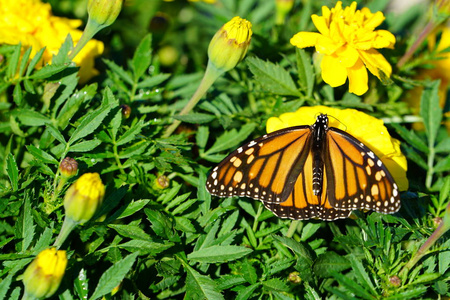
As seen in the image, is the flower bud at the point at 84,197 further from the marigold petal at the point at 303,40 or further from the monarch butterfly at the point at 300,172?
the marigold petal at the point at 303,40

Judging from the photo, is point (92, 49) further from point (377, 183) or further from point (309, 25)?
point (377, 183)

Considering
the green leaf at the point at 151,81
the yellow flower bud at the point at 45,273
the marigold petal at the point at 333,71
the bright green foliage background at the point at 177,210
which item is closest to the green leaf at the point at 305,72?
the bright green foliage background at the point at 177,210

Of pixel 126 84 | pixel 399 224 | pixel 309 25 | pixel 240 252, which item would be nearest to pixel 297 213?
pixel 240 252

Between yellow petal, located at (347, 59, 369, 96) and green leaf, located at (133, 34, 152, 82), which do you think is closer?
yellow petal, located at (347, 59, 369, 96)

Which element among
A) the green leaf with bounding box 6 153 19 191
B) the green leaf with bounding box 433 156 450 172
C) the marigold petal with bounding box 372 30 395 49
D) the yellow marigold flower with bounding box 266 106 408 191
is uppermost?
the marigold petal with bounding box 372 30 395 49

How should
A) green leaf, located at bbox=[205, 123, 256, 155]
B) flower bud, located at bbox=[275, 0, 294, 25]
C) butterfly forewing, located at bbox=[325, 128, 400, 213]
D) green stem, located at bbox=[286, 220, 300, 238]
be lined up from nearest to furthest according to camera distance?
butterfly forewing, located at bbox=[325, 128, 400, 213] < green stem, located at bbox=[286, 220, 300, 238] < green leaf, located at bbox=[205, 123, 256, 155] < flower bud, located at bbox=[275, 0, 294, 25]

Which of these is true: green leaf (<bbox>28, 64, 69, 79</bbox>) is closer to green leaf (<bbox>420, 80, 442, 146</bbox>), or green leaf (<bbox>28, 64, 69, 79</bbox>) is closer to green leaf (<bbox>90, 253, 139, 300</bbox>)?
green leaf (<bbox>90, 253, 139, 300</bbox>)

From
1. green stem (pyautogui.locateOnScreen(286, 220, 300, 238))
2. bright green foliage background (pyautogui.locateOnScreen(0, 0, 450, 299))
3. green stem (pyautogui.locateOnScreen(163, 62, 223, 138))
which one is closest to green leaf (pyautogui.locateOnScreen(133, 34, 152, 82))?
bright green foliage background (pyautogui.locateOnScreen(0, 0, 450, 299))
